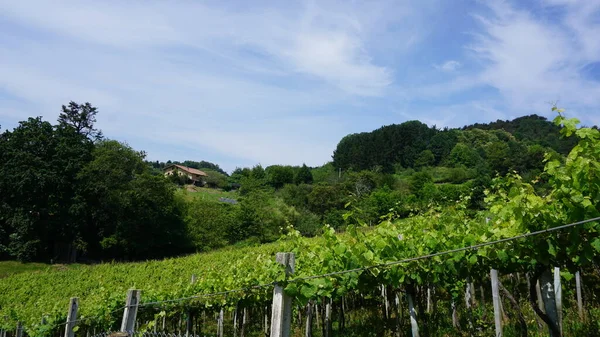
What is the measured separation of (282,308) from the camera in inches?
126

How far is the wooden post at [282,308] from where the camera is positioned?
10.1 feet

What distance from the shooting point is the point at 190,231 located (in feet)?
129

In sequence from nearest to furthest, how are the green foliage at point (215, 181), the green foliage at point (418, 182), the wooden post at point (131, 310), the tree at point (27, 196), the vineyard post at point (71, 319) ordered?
the wooden post at point (131, 310) < the vineyard post at point (71, 319) < the tree at point (27, 196) < the green foliage at point (418, 182) < the green foliage at point (215, 181)

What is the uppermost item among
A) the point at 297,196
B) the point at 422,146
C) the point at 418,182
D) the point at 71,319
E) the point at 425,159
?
the point at 422,146

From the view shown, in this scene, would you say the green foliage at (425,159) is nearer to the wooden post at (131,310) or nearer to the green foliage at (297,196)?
the green foliage at (297,196)

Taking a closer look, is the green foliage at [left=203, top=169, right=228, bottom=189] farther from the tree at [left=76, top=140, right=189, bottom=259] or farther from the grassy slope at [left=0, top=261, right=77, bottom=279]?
the grassy slope at [left=0, top=261, right=77, bottom=279]

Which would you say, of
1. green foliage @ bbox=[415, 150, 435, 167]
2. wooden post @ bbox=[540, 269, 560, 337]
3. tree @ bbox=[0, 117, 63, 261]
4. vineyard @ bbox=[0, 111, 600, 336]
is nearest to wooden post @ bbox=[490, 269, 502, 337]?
vineyard @ bbox=[0, 111, 600, 336]

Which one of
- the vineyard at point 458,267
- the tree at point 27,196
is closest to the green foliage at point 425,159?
the tree at point 27,196

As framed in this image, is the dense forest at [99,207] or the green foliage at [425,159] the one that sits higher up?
the green foliage at [425,159]

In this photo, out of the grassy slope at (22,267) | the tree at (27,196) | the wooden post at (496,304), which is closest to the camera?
the wooden post at (496,304)

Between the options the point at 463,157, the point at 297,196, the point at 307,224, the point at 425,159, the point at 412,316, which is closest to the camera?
the point at 412,316

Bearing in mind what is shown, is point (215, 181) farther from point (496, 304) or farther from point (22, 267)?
point (496, 304)

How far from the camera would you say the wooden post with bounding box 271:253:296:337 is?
306 cm

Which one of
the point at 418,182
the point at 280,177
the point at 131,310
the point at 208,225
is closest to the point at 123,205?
the point at 208,225
